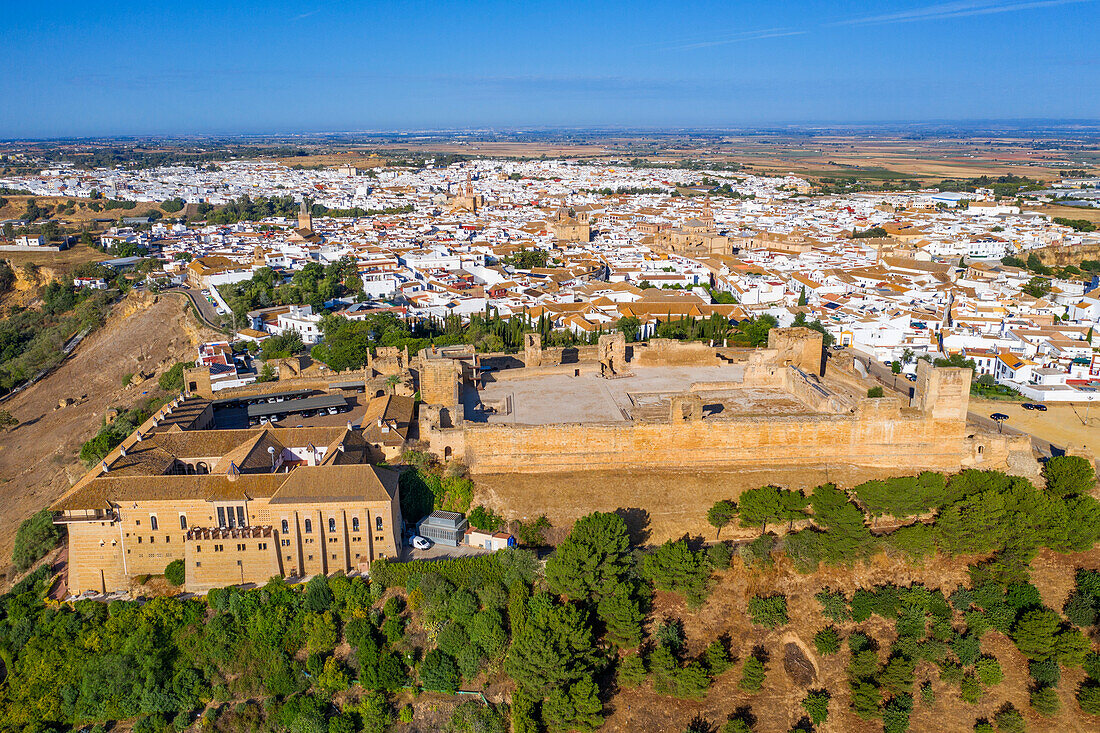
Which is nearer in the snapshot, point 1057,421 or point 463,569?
point 463,569

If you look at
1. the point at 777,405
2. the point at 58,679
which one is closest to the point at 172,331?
the point at 58,679

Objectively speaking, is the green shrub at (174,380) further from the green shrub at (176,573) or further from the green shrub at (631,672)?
the green shrub at (631,672)

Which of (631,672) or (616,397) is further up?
(616,397)

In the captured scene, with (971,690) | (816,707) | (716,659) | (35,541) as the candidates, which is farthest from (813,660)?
(35,541)

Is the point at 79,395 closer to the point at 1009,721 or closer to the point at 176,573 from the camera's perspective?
the point at 176,573

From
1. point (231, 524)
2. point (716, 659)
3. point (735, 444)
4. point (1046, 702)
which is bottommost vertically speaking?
point (1046, 702)

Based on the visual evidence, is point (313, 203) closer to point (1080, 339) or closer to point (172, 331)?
point (172, 331)
